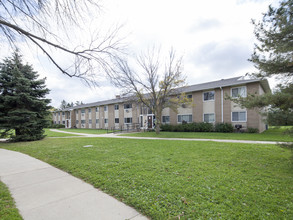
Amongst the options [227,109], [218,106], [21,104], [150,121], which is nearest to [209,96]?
[218,106]

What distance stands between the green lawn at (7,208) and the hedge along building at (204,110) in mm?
10957

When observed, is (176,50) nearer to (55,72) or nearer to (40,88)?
(40,88)

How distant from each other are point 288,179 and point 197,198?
276 centimetres

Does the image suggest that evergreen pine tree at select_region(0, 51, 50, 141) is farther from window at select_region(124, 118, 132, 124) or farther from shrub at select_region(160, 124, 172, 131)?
window at select_region(124, 118, 132, 124)

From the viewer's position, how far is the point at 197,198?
9.75 feet

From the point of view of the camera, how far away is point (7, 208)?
2.77 meters

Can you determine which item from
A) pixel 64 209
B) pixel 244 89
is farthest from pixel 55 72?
pixel 244 89

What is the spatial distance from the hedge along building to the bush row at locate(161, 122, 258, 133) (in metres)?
0.87

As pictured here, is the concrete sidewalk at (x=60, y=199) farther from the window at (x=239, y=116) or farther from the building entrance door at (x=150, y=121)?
the building entrance door at (x=150, y=121)

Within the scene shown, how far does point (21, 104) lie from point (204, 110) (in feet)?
63.8

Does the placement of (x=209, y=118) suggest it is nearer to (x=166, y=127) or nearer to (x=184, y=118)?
(x=184, y=118)

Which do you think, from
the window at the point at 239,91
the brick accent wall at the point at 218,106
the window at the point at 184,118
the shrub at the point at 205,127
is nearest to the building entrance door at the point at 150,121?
the window at the point at 184,118

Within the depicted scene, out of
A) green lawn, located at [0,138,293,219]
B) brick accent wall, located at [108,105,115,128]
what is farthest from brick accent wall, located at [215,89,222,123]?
brick accent wall, located at [108,105,115,128]

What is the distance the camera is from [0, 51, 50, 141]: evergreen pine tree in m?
12.7
